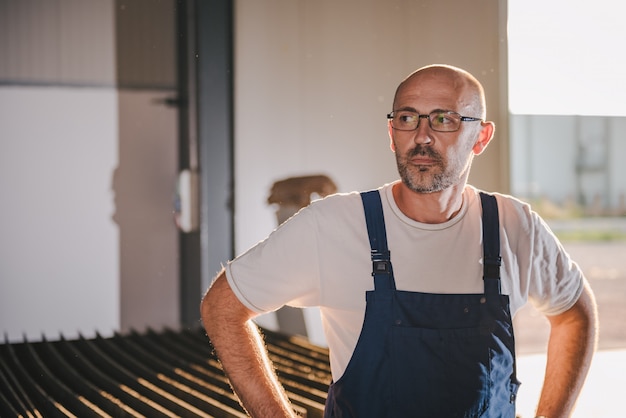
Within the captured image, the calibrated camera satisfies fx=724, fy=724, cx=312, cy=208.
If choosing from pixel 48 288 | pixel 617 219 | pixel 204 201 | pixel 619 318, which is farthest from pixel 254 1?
pixel 617 219

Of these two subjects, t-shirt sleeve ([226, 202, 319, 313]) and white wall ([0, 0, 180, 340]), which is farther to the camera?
white wall ([0, 0, 180, 340])

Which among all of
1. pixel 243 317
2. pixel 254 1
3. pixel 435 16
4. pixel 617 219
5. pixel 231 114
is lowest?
pixel 617 219

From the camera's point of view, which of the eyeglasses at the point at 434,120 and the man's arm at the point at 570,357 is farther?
the man's arm at the point at 570,357

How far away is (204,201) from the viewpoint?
3604 millimetres

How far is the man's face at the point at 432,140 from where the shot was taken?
1.22 m

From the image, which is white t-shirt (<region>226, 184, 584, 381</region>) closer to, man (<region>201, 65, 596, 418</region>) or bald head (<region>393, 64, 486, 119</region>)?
man (<region>201, 65, 596, 418</region>)

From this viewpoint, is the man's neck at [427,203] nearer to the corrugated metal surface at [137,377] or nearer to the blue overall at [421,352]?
the blue overall at [421,352]

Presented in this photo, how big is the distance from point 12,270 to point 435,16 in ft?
8.00

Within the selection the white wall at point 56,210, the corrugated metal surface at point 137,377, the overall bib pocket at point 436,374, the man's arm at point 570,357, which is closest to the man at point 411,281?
the overall bib pocket at point 436,374

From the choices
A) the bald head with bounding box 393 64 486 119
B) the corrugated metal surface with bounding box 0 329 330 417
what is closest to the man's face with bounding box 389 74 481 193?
the bald head with bounding box 393 64 486 119

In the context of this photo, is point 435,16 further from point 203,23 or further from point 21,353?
point 21,353

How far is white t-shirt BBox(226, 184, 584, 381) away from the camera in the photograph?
1.18 metres

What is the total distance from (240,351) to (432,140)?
0.49 metres

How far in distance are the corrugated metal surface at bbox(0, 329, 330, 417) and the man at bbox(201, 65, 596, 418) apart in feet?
2.31
